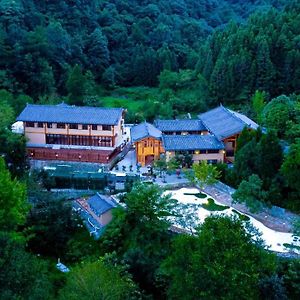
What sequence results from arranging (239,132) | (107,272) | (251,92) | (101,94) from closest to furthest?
(107,272) < (239,132) < (251,92) < (101,94)

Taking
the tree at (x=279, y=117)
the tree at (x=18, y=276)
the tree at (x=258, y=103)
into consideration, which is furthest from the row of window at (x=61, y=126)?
the tree at (x=18, y=276)

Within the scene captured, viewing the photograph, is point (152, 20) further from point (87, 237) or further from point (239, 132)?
point (87, 237)

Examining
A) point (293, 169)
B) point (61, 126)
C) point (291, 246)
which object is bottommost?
point (291, 246)

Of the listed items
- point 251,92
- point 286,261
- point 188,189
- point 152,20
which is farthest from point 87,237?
point 152,20

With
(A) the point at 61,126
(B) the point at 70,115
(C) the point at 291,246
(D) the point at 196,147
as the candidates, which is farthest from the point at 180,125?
(C) the point at 291,246

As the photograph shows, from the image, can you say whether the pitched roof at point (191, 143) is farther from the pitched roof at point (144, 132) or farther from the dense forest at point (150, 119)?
the dense forest at point (150, 119)

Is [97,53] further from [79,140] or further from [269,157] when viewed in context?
[269,157]
